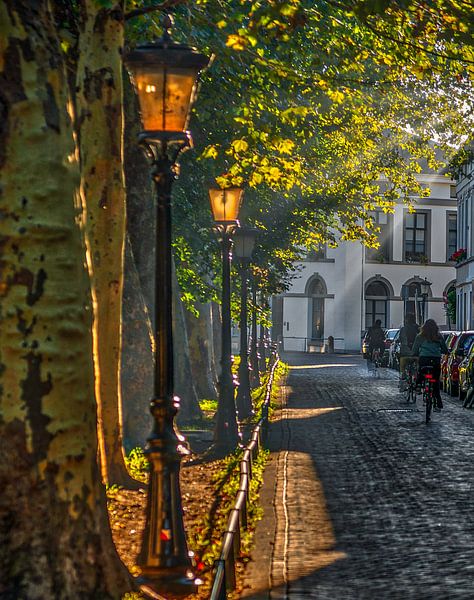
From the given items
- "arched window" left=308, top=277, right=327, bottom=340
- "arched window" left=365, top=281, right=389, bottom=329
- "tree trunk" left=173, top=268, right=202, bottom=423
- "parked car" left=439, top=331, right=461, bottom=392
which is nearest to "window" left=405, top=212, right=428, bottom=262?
"arched window" left=365, top=281, right=389, bottom=329

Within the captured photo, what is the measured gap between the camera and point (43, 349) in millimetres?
5969

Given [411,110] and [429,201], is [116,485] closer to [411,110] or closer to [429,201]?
[411,110]

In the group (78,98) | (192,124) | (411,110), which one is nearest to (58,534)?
(78,98)

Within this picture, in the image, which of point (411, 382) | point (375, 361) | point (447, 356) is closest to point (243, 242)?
A: point (411, 382)

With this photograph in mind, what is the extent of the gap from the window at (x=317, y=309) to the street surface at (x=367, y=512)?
54575 mm

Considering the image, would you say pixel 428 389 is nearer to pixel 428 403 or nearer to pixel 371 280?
pixel 428 403

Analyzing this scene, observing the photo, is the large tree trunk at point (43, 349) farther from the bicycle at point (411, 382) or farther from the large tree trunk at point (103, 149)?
the bicycle at point (411, 382)

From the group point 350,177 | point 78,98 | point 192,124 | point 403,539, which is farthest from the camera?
point 350,177

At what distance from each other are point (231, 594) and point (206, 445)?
10.2 metres

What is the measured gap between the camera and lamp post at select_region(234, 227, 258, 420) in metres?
23.1

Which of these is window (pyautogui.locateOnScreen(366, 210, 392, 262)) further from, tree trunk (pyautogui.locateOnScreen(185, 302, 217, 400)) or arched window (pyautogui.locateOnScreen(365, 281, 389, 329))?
tree trunk (pyautogui.locateOnScreen(185, 302, 217, 400))

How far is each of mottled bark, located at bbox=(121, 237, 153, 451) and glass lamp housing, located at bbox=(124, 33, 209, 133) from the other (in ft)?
21.3

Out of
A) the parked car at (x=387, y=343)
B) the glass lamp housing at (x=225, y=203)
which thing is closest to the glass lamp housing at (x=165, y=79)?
the glass lamp housing at (x=225, y=203)

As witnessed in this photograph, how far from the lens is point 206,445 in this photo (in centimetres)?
1814
